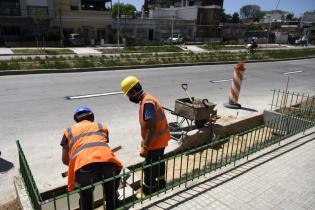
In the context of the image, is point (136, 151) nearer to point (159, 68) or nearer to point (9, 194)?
point (9, 194)

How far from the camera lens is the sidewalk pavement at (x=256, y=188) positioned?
13.2 feet

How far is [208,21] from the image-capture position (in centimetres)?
6388

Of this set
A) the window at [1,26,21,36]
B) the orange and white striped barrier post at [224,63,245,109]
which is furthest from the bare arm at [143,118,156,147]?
the window at [1,26,21,36]

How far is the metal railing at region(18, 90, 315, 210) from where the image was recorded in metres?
3.68

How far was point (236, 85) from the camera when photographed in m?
9.69

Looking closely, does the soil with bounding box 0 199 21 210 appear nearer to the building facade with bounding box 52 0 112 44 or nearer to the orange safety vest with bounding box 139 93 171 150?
the orange safety vest with bounding box 139 93 171 150

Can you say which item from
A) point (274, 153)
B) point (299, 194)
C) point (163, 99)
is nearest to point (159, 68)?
point (163, 99)

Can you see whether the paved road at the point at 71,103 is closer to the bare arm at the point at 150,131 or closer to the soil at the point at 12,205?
the soil at the point at 12,205

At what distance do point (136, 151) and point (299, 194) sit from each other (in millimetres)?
3207

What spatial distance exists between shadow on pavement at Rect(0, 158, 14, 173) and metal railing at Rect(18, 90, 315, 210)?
1.18m

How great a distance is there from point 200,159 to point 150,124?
3.86 ft

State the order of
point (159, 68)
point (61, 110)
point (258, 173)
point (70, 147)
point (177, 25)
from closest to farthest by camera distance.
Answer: point (70, 147) → point (258, 173) → point (61, 110) → point (159, 68) → point (177, 25)

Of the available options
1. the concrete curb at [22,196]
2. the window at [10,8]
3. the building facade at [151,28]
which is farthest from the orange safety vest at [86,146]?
the building facade at [151,28]

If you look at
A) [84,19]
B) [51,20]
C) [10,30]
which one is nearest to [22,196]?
[10,30]
